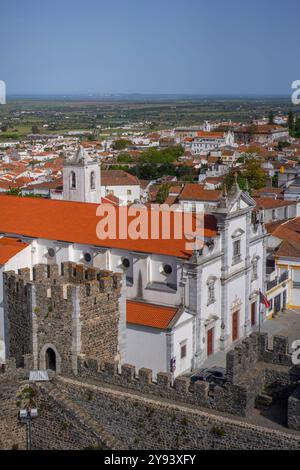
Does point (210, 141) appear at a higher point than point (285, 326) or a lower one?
higher

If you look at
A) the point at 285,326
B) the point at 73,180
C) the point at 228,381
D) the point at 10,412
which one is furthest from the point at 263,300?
the point at 10,412

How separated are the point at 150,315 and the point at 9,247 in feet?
24.4

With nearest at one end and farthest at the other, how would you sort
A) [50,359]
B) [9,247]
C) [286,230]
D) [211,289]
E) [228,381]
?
[228,381]
[50,359]
[211,289]
[9,247]
[286,230]

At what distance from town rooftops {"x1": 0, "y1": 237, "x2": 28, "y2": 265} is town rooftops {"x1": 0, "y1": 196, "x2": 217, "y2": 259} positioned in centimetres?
42

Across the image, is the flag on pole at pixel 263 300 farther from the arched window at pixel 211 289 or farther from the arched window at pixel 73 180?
the arched window at pixel 73 180

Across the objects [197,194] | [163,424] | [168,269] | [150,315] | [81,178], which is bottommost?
[197,194]

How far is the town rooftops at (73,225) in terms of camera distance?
27.5 metres

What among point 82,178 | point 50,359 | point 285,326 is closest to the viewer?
point 50,359

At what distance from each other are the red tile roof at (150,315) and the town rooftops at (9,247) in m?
5.49

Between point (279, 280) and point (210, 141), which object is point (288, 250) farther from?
point (210, 141)

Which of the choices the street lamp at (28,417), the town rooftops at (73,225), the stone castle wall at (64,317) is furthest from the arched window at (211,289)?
the street lamp at (28,417)

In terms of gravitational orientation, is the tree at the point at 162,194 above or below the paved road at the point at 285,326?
above

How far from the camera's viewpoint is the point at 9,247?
29.5 meters
